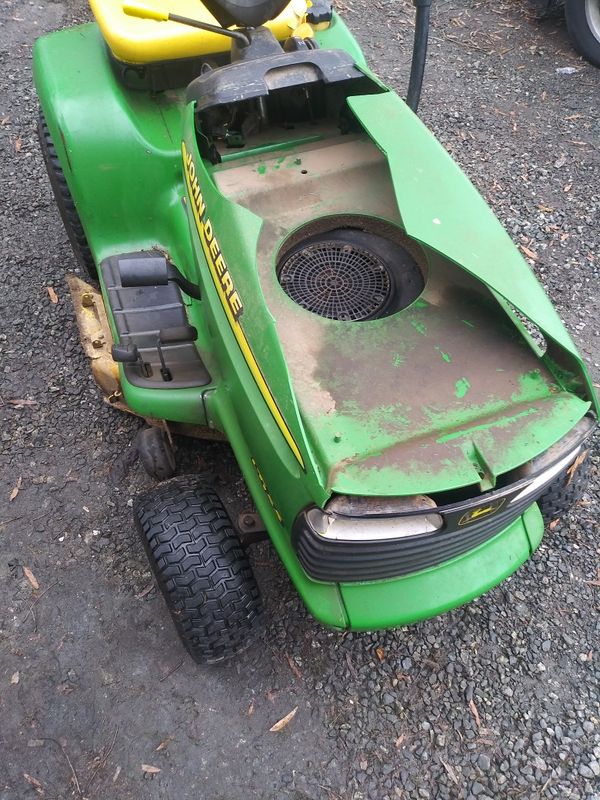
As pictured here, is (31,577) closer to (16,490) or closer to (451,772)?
(16,490)

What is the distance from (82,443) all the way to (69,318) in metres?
0.63

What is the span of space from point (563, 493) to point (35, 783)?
1743 mm

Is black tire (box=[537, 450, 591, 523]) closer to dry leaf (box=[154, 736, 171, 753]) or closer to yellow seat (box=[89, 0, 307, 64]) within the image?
dry leaf (box=[154, 736, 171, 753])

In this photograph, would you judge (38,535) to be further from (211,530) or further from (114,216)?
(114,216)

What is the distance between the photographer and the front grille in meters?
1.54

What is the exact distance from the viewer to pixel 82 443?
8.44 ft

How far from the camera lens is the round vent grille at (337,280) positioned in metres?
1.84

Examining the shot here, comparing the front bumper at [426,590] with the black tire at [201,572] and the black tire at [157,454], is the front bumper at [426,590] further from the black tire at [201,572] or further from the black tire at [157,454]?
the black tire at [157,454]

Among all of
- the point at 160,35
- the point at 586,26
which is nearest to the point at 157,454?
the point at 160,35

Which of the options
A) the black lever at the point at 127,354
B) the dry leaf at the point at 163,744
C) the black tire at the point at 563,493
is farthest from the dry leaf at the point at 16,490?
the black tire at the point at 563,493

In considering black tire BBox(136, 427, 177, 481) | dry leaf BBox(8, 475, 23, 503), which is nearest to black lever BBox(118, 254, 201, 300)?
black tire BBox(136, 427, 177, 481)

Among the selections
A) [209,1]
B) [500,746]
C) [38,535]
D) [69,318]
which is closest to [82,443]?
[38,535]

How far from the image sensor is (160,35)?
232 cm

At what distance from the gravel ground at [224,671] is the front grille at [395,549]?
584mm
